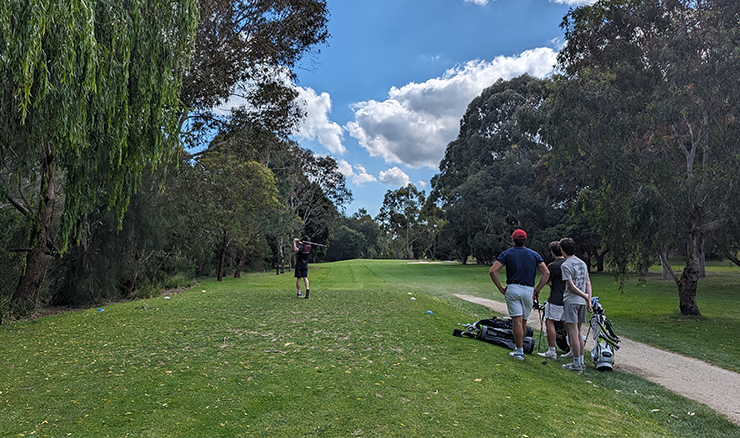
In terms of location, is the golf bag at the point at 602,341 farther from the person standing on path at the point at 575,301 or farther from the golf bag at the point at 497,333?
the golf bag at the point at 497,333

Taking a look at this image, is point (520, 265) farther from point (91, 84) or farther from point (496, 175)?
point (496, 175)

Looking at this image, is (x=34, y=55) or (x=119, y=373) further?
(x=119, y=373)

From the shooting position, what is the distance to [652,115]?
41.0ft

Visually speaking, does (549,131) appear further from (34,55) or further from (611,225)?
(34,55)

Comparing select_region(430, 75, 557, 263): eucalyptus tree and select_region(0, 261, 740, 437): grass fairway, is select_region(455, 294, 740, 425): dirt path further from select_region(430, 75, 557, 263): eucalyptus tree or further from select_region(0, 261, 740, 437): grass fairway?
select_region(430, 75, 557, 263): eucalyptus tree

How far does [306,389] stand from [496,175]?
39168 millimetres

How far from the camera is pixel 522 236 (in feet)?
20.9

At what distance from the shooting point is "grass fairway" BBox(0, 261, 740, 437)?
11.3 ft

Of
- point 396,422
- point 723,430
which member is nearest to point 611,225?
point 723,430

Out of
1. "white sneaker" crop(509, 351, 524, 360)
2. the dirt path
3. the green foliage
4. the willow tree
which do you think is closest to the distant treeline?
the willow tree

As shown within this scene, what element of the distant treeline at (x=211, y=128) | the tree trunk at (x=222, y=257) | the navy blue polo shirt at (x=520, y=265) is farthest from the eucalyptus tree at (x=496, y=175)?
the navy blue polo shirt at (x=520, y=265)

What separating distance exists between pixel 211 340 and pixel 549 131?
12.8 m

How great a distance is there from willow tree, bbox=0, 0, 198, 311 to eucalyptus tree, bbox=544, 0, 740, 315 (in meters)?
12.1

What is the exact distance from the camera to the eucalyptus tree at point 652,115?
453 inches
